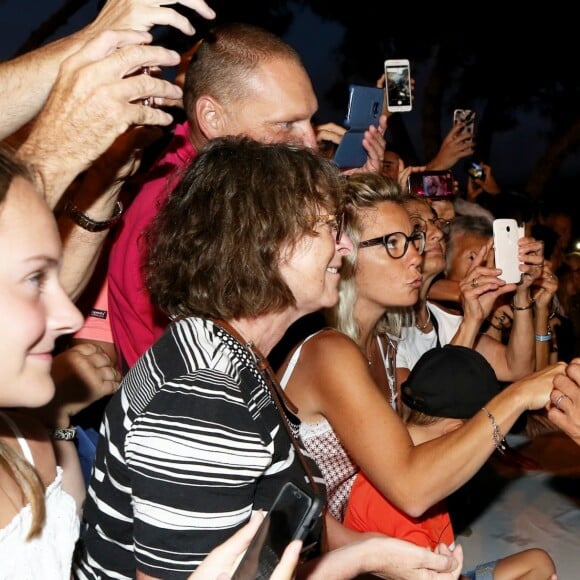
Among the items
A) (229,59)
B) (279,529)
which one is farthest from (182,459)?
(229,59)

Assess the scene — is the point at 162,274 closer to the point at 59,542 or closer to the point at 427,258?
the point at 59,542

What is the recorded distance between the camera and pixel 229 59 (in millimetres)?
2268

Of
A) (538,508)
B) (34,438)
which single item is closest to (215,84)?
(34,438)

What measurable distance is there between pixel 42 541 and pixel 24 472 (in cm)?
12

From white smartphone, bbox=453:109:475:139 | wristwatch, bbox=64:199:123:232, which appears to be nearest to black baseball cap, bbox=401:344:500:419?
wristwatch, bbox=64:199:123:232

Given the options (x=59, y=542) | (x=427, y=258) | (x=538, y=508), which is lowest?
(x=538, y=508)

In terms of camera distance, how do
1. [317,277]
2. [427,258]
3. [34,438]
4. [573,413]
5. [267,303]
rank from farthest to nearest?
[427,258]
[573,413]
[317,277]
[267,303]
[34,438]

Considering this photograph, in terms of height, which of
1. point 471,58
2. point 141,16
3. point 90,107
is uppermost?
point 141,16

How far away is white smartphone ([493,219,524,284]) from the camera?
3.12 meters

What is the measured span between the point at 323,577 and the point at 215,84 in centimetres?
144

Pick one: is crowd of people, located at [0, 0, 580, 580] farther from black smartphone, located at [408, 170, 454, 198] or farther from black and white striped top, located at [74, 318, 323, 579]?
black smartphone, located at [408, 170, 454, 198]

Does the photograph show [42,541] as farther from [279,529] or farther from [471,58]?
[471,58]

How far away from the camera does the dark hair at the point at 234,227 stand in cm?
151

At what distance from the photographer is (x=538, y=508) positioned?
9.95ft
